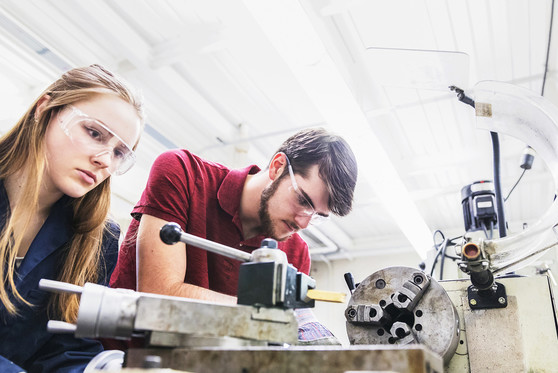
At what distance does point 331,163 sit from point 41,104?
2.70ft

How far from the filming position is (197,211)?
1.32 meters

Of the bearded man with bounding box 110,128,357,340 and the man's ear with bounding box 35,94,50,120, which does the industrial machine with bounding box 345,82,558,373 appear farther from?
the man's ear with bounding box 35,94,50,120

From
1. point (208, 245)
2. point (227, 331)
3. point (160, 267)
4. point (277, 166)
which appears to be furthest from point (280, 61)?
point (227, 331)

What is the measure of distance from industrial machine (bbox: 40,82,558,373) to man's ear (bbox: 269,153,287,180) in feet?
1.67

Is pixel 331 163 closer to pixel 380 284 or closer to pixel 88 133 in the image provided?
pixel 380 284

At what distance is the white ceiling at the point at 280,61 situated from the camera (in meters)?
1.89

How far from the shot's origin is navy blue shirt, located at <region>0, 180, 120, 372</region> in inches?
39.9

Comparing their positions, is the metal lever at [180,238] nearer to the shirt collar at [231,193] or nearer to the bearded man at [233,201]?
the bearded man at [233,201]

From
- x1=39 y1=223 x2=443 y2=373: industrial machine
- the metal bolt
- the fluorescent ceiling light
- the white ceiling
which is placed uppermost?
the white ceiling

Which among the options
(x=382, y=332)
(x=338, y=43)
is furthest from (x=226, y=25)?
(x=382, y=332)

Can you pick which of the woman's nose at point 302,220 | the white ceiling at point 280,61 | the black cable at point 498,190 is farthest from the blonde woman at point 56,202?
the black cable at point 498,190

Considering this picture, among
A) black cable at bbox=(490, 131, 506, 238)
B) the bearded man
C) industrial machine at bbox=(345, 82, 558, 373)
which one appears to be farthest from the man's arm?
black cable at bbox=(490, 131, 506, 238)

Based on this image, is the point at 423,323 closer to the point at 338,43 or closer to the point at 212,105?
the point at 338,43

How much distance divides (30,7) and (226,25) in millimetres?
984
